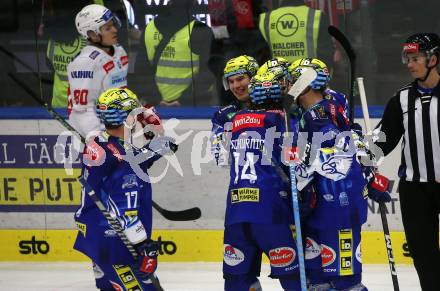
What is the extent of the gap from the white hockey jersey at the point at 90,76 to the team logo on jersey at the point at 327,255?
227cm

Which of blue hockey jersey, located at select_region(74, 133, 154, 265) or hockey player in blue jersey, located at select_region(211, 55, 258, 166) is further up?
hockey player in blue jersey, located at select_region(211, 55, 258, 166)

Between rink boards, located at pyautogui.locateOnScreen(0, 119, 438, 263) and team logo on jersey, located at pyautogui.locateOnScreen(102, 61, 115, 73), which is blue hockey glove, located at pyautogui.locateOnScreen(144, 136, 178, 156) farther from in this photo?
rink boards, located at pyautogui.locateOnScreen(0, 119, 438, 263)

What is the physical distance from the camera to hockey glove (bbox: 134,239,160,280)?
545 cm

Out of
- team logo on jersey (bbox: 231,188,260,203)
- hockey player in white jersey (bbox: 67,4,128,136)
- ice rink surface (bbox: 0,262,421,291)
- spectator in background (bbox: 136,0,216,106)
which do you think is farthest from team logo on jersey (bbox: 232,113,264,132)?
spectator in background (bbox: 136,0,216,106)

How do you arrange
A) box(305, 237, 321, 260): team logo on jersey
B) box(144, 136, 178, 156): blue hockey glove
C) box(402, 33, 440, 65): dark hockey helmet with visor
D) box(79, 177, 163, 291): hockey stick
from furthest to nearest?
box(144, 136, 178, 156): blue hockey glove < box(402, 33, 440, 65): dark hockey helmet with visor < box(305, 237, 321, 260): team logo on jersey < box(79, 177, 163, 291): hockey stick

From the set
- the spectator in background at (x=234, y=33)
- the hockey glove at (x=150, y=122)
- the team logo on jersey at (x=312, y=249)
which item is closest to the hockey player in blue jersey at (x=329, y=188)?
the team logo on jersey at (x=312, y=249)

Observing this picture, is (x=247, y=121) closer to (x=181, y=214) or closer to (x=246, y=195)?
(x=246, y=195)

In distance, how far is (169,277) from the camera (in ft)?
24.5

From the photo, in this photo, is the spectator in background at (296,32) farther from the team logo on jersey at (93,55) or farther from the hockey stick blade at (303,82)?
the hockey stick blade at (303,82)

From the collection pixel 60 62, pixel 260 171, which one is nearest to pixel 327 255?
pixel 260 171

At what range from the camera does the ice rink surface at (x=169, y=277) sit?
7145mm

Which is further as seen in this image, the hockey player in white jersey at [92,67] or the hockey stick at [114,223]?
the hockey player in white jersey at [92,67]

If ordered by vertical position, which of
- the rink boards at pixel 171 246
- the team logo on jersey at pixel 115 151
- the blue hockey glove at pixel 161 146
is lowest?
the rink boards at pixel 171 246

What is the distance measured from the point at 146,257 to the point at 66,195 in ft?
8.47
